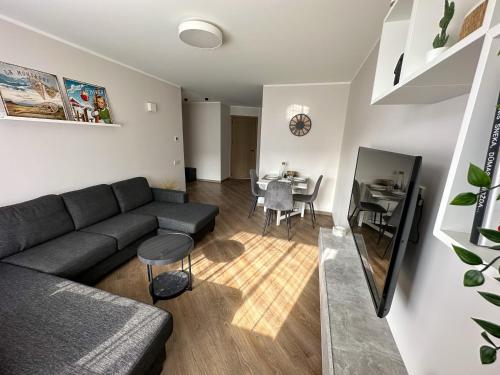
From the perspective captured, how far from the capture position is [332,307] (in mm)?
1332

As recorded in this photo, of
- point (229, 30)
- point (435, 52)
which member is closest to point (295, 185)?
point (229, 30)

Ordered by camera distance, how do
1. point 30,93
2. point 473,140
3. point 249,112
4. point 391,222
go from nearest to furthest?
point 473,140, point 391,222, point 30,93, point 249,112

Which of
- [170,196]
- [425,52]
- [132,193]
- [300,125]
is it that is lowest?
[170,196]

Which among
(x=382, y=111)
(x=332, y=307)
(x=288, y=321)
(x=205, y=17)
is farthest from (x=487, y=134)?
(x=205, y=17)

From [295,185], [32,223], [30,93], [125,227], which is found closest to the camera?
[32,223]

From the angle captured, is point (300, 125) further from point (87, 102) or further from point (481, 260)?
point (481, 260)

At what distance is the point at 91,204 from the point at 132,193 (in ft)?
1.89

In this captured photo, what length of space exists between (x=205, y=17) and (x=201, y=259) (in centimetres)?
246

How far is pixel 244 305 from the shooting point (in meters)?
1.90

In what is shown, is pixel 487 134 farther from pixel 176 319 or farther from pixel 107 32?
pixel 107 32

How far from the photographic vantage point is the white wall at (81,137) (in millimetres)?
2025

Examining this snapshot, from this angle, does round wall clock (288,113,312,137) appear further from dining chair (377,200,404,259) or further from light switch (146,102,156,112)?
dining chair (377,200,404,259)

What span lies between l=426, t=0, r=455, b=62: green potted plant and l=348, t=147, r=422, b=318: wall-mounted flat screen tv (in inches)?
14.6

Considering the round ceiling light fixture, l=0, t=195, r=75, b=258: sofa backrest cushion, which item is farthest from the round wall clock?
l=0, t=195, r=75, b=258: sofa backrest cushion
